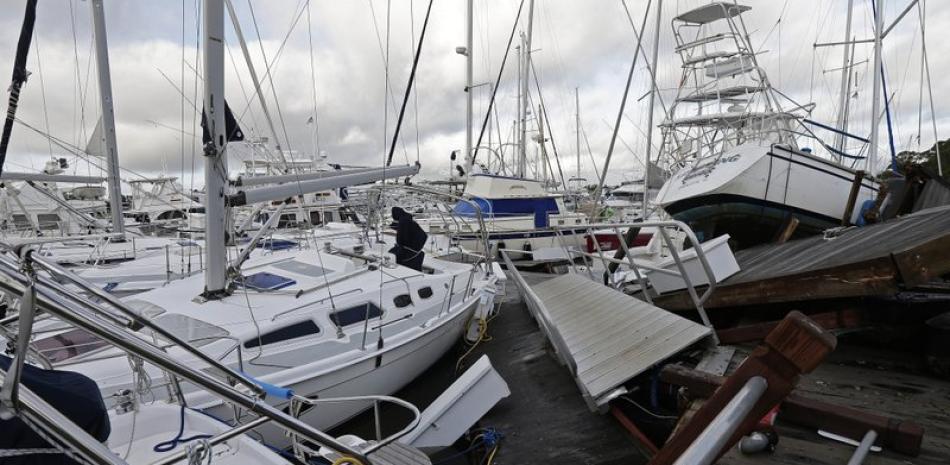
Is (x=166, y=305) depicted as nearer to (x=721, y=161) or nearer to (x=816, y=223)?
(x=721, y=161)

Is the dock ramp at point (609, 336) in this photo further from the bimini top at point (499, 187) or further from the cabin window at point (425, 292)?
the bimini top at point (499, 187)

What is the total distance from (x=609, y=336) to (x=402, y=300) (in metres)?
3.03

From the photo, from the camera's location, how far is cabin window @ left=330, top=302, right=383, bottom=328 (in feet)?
18.4

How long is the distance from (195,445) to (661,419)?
344 cm

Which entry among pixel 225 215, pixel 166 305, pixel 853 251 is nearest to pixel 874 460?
pixel 853 251

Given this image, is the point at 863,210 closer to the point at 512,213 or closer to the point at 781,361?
the point at 781,361

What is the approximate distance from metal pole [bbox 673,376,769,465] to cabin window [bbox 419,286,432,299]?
5535 mm

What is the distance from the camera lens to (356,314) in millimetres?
5832

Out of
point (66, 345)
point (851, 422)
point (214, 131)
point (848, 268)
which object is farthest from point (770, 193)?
point (66, 345)

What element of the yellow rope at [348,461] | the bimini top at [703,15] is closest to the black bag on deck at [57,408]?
the yellow rope at [348,461]

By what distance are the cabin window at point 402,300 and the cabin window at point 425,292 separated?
0.91ft

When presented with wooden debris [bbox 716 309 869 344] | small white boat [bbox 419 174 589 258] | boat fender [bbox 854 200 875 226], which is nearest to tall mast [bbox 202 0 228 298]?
wooden debris [bbox 716 309 869 344]

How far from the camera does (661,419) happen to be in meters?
3.93

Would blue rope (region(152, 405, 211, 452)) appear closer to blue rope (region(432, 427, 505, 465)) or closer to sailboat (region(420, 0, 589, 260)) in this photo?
blue rope (region(432, 427, 505, 465))
